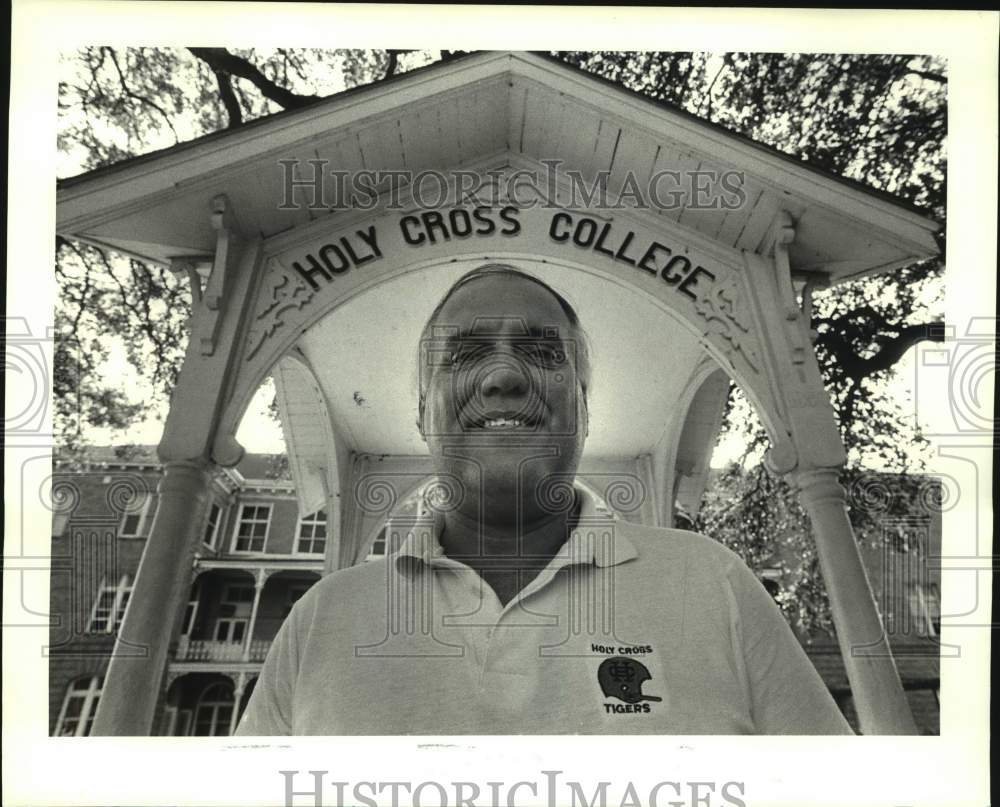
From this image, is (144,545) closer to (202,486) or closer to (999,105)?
(202,486)

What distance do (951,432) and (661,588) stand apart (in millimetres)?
1035

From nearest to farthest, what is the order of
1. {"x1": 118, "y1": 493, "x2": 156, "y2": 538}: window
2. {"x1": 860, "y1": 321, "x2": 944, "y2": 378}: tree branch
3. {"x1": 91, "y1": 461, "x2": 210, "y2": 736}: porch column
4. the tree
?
{"x1": 91, "y1": 461, "x2": 210, "y2": 736}: porch column < {"x1": 118, "y1": 493, "x2": 156, "y2": 538}: window < the tree < {"x1": 860, "y1": 321, "x2": 944, "y2": 378}: tree branch

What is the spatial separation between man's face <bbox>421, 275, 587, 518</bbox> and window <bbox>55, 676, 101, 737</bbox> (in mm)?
1157

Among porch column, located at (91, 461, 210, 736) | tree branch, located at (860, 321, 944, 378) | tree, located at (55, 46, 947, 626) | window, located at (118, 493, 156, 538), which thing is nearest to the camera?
porch column, located at (91, 461, 210, 736)

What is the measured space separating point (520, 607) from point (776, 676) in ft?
2.47

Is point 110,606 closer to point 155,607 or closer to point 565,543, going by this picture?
point 155,607

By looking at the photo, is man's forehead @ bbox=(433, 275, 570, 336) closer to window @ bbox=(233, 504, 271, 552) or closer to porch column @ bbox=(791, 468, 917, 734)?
window @ bbox=(233, 504, 271, 552)

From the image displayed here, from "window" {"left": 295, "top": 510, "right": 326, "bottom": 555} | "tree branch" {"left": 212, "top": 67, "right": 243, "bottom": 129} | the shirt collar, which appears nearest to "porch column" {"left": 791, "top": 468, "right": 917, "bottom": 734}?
the shirt collar

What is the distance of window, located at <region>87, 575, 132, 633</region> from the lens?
257 centimetres

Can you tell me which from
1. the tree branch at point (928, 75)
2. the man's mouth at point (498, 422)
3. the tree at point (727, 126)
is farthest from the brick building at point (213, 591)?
the tree branch at point (928, 75)

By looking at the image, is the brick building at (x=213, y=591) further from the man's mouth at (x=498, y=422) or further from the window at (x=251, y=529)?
the man's mouth at (x=498, y=422)

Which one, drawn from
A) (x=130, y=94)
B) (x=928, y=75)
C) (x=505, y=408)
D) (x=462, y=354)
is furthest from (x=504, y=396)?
(x=928, y=75)

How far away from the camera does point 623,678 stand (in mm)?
2541

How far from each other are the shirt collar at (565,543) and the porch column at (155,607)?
57cm
